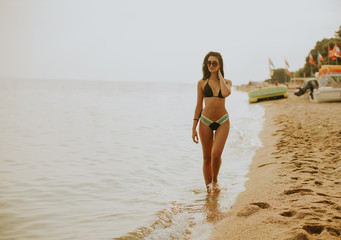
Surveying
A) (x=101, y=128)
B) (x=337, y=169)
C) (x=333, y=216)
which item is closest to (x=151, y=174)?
(x=337, y=169)

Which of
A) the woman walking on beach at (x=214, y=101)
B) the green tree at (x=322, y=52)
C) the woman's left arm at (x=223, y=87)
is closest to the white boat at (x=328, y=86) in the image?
the woman walking on beach at (x=214, y=101)

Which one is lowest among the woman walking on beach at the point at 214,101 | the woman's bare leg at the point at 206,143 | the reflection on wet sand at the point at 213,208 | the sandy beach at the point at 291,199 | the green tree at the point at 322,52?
the reflection on wet sand at the point at 213,208

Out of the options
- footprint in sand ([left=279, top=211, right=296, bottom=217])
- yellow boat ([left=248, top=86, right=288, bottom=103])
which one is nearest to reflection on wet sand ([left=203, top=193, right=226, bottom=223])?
footprint in sand ([left=279, top=211, right=296, bottom=217])

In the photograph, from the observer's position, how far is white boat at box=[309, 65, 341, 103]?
1847 cm

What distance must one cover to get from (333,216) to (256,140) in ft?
23.6

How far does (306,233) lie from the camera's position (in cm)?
271

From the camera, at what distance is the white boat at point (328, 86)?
18.5m

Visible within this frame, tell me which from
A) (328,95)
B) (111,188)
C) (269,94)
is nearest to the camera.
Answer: (111,188)

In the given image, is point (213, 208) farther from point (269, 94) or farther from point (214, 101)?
point (269, 94)

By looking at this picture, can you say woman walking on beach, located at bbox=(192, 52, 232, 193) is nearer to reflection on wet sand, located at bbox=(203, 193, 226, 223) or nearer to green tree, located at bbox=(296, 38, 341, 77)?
reflection on wet sand, located at bbox=(203, 193, 226, 223)

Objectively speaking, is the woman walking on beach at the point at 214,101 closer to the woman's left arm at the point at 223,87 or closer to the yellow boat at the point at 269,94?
the woman's left arm at the point at 223,87

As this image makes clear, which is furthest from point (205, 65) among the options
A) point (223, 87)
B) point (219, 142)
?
point (219, 142)

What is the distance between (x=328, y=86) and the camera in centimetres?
2041

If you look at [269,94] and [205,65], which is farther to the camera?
[269,94]
